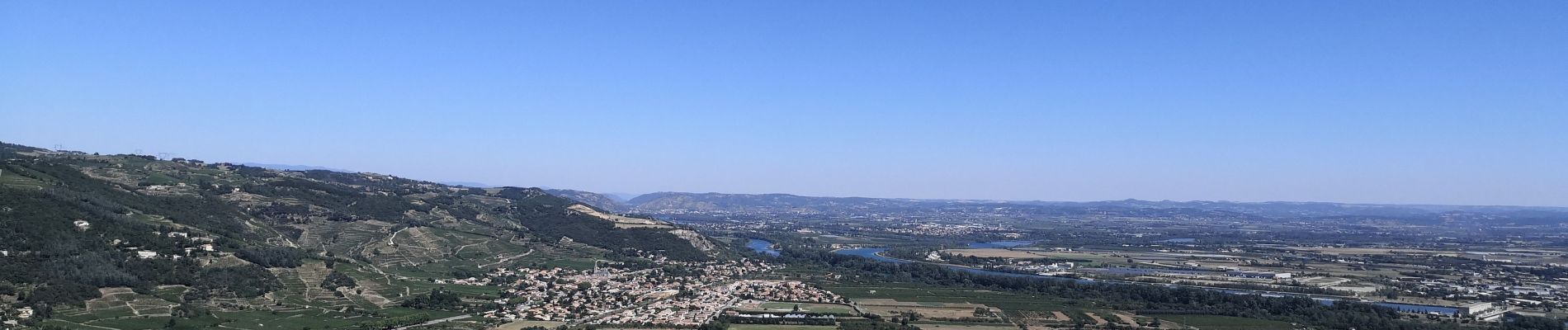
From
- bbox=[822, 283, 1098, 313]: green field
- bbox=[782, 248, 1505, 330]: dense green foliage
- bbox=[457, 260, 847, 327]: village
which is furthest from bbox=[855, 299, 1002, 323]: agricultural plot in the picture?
bbox=[782, 248, 1505, 330]: dense green foliage

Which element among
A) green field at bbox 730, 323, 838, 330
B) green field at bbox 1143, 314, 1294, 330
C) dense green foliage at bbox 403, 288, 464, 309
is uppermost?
green field at bbox 1143, 314, 1294, 330

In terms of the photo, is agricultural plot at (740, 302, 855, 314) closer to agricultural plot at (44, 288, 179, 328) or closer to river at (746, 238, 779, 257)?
agricultural plot at (44, 288, 179, 328)

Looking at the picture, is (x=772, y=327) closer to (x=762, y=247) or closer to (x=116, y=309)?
(x=116, y=309)

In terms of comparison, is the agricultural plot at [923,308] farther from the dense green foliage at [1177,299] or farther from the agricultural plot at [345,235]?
the agricultural plot at [345,235]

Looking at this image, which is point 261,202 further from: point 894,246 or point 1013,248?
point 1013,248

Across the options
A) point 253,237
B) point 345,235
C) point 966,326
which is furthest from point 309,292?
point 966,326

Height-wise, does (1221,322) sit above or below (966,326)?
above

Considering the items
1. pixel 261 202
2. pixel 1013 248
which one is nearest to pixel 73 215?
pixel 261 202

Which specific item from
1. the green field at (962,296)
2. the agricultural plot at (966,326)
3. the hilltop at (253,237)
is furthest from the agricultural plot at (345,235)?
the agricultural plot at (966,326)
